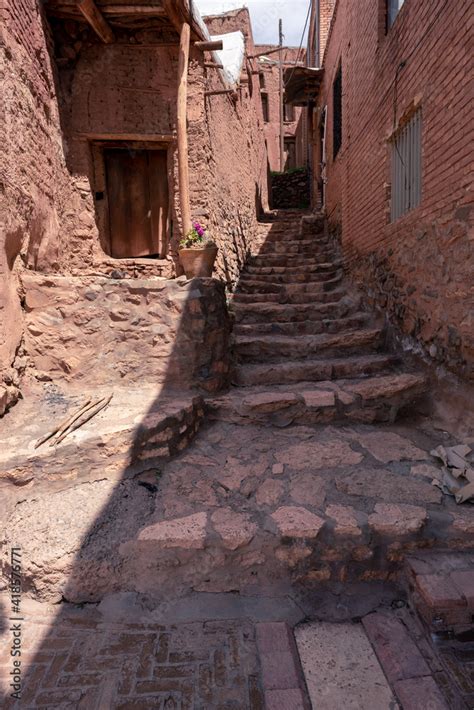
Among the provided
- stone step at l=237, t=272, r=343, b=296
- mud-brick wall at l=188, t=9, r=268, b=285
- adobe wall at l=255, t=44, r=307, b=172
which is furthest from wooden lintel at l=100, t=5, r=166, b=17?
adobe wall at l=255, t=44, r=307, b=172

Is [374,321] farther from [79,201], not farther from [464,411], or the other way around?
[79,201]

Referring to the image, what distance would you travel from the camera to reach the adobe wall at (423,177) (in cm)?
319

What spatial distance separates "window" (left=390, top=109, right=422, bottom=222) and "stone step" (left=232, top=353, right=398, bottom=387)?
Answer: 5.62ft

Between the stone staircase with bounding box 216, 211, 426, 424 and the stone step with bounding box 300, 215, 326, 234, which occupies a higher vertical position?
the stone step with bounding box 300, 215, 326, 234

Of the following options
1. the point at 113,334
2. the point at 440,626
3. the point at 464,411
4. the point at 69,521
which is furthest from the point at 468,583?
the point at 113,334

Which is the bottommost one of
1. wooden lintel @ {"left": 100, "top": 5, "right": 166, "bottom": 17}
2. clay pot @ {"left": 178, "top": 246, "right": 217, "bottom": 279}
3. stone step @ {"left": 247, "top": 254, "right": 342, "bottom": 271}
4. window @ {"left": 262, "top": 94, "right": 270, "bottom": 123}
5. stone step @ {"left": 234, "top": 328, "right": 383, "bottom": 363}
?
stone step @ {"left": 234, "top": 328, "right": 383, "bottom": 363}

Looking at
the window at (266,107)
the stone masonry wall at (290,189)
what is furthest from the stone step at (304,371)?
the window at (266,107)

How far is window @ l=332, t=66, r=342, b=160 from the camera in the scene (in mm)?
7770

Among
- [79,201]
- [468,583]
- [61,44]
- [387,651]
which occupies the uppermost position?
[61,44]

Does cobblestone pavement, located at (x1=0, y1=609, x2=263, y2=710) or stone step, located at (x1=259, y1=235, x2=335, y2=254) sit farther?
stone step, located at (x1=259, y1=235, x2=335, y2=254)

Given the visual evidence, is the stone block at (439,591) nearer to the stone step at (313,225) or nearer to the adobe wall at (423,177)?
the adobe wall at (423,177)

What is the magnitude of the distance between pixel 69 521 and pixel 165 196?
522 centimetres

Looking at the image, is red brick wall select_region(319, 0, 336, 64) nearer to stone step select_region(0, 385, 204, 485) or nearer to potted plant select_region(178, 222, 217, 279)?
potted plant select_region(178, 222, 217, 279)

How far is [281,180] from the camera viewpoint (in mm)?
14898
